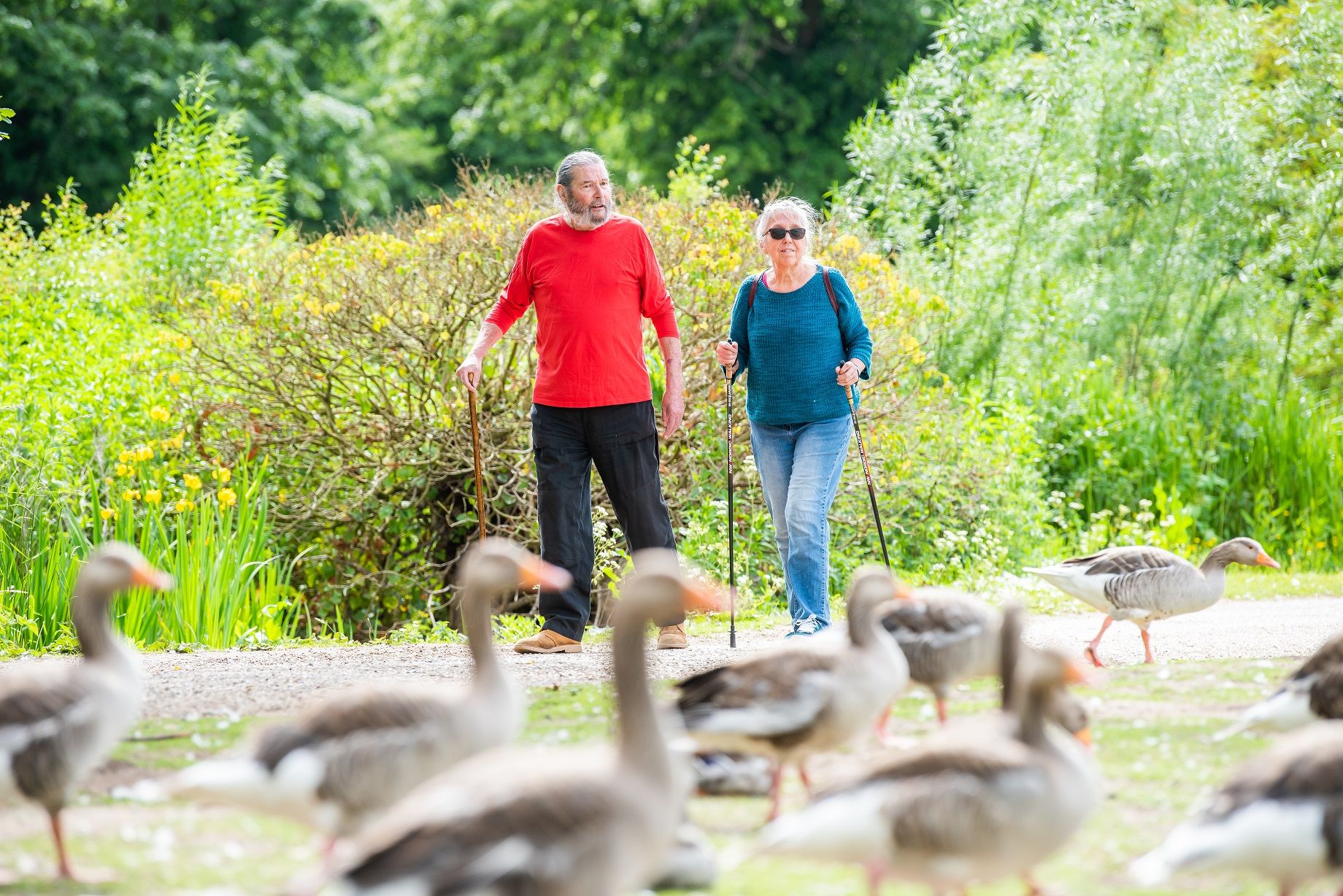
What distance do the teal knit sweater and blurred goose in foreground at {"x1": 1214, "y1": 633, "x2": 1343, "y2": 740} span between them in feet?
11.6

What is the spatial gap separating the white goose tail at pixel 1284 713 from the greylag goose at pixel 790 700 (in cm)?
131

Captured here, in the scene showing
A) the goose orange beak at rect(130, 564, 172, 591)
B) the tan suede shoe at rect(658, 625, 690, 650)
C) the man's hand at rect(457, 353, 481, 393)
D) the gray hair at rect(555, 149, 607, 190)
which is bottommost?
the tan suede shoe at rect(658, 625, 690, 650)

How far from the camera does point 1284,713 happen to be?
5133mm

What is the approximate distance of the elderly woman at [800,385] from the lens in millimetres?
8172

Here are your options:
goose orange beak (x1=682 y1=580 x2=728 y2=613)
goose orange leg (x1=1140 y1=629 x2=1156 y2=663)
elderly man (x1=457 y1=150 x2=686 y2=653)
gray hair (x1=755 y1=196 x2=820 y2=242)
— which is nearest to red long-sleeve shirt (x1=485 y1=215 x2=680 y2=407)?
elderly man (x1=457 y1=150 x2=686 y2=653)

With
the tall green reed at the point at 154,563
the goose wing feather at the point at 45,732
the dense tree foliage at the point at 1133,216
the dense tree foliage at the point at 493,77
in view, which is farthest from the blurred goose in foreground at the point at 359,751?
the dense tree foliage at the point at 493,77

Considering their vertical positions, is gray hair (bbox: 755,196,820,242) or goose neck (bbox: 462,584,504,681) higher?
gray hair (bbox: 755,196,820,242)

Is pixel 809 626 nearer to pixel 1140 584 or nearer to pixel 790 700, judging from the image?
pixel 1140 584

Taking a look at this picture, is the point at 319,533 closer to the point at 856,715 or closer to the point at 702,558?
the point at 702,558

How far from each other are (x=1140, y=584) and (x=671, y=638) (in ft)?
9.29

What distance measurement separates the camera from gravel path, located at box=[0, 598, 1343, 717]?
7191 mm

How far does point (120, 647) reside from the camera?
16.1ft

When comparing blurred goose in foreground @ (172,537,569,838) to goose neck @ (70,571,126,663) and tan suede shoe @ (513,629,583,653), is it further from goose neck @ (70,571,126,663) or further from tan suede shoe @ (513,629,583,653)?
tan suede shoe @ (513,629,583,653)

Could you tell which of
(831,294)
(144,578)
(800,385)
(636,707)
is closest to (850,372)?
(800,385)
